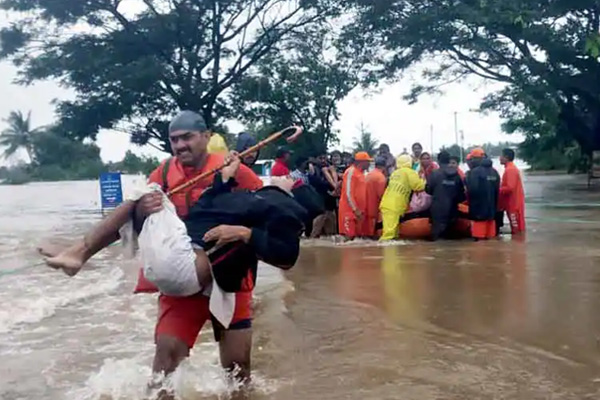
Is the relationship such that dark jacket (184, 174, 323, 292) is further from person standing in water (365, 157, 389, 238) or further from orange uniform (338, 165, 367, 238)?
person standing in water (365, 157, 389, 238)

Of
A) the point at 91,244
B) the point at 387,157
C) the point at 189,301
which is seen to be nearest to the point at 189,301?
the point at 189,301

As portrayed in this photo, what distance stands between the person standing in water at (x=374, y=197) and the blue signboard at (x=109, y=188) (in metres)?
12.6

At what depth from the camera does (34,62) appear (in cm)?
2909

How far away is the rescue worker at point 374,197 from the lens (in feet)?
45.7

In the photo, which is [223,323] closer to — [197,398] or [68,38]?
[197,398]

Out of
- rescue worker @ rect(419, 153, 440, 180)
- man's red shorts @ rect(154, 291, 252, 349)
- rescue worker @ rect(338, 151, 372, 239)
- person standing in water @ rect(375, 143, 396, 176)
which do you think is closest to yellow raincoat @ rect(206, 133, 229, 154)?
man's red shorts @ rect(154, 291, 252, 349)

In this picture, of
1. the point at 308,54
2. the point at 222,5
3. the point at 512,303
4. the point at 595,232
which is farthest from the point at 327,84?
the point at 512,303

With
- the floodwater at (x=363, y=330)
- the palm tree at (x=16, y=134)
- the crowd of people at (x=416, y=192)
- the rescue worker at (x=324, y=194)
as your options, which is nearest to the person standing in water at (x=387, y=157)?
the crowd of people at (x=416, y=192)

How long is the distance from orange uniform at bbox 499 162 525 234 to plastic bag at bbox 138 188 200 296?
1035 centimetres

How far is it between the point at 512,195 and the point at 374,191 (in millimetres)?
2210

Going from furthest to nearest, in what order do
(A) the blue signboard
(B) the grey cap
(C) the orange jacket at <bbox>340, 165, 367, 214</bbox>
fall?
1. (A) the blue signboard
2. (C) the orange jacket at <bbox>340, 165, 367, 214</bbox>
3. (B) the grey cap

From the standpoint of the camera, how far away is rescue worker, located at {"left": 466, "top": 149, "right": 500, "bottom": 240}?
12.9 metres

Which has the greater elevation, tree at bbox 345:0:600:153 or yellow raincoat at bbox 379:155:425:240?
tree at bbox 345:0:600:153

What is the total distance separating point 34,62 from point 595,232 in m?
21.5
